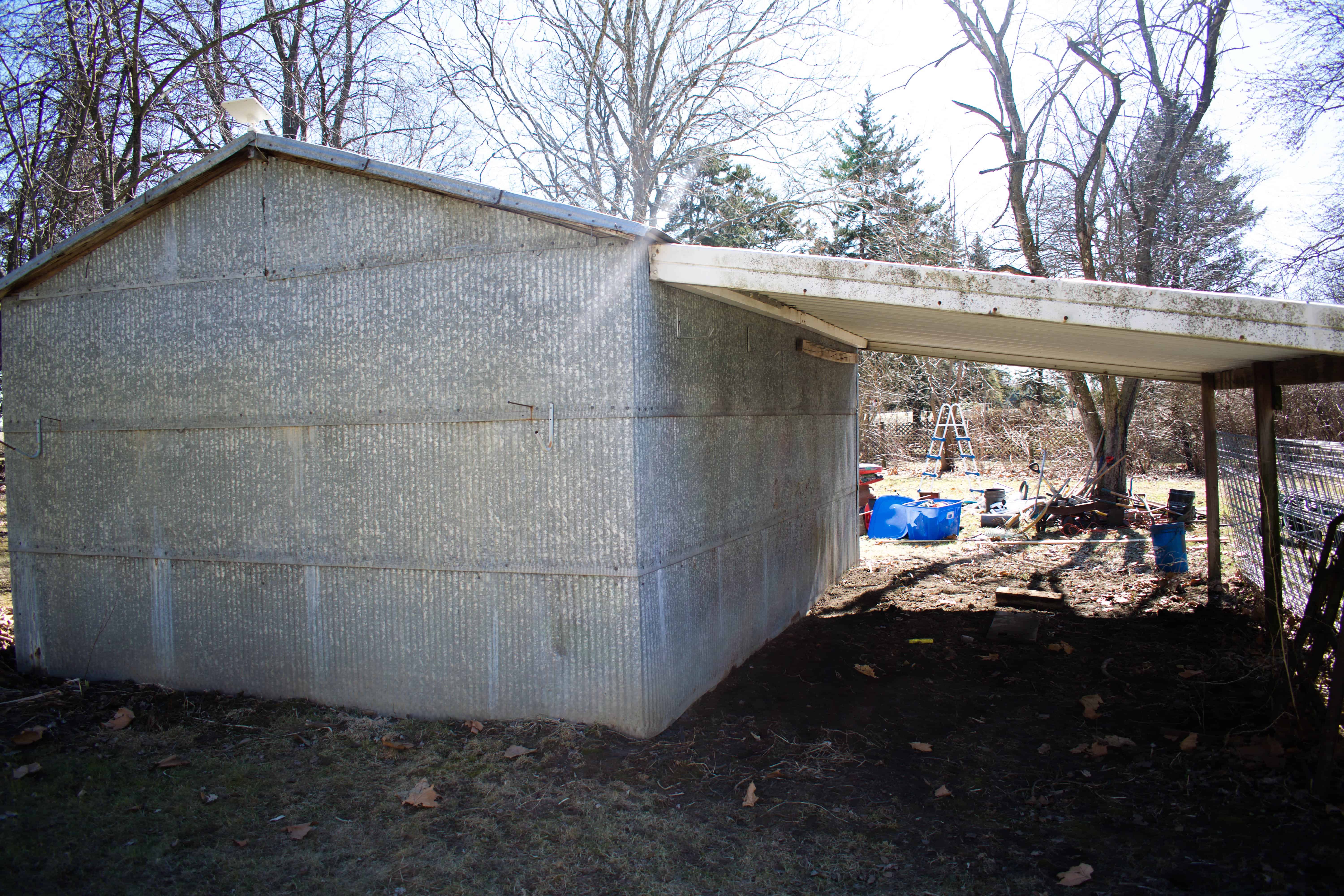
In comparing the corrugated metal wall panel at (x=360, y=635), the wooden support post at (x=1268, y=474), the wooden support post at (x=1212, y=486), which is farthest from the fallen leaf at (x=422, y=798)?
the wooden support post at (x=1212, y=486)

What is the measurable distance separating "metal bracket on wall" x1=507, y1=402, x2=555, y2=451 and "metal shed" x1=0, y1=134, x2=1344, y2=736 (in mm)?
17

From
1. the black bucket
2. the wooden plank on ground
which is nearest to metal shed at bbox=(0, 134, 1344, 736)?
the wooden plank on ground

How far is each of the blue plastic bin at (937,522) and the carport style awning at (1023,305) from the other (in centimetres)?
581

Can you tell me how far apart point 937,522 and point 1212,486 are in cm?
417

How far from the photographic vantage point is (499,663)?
4.57 m

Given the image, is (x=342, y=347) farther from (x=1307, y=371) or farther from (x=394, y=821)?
(x=1307, y=371)

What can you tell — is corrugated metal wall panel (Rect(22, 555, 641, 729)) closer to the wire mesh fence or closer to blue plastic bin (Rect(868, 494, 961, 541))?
the wire mesh fence

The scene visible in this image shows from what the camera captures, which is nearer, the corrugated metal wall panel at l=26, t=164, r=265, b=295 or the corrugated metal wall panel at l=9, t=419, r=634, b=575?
the corrugated metal wall panel at l=9, t=419, r=634, b=575

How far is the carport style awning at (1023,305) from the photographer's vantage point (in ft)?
11.5

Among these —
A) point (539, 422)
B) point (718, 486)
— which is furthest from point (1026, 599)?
point (539, 422)

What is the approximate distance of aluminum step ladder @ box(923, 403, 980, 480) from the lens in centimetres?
2056

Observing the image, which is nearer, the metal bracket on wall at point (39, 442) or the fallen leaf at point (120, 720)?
the fallen leaf at point (120, 720)

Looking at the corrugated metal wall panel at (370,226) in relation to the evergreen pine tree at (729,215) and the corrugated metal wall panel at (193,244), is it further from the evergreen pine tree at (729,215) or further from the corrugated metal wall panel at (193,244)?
the evergreen pine tree at (729,215)

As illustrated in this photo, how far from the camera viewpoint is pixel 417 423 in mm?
4680
